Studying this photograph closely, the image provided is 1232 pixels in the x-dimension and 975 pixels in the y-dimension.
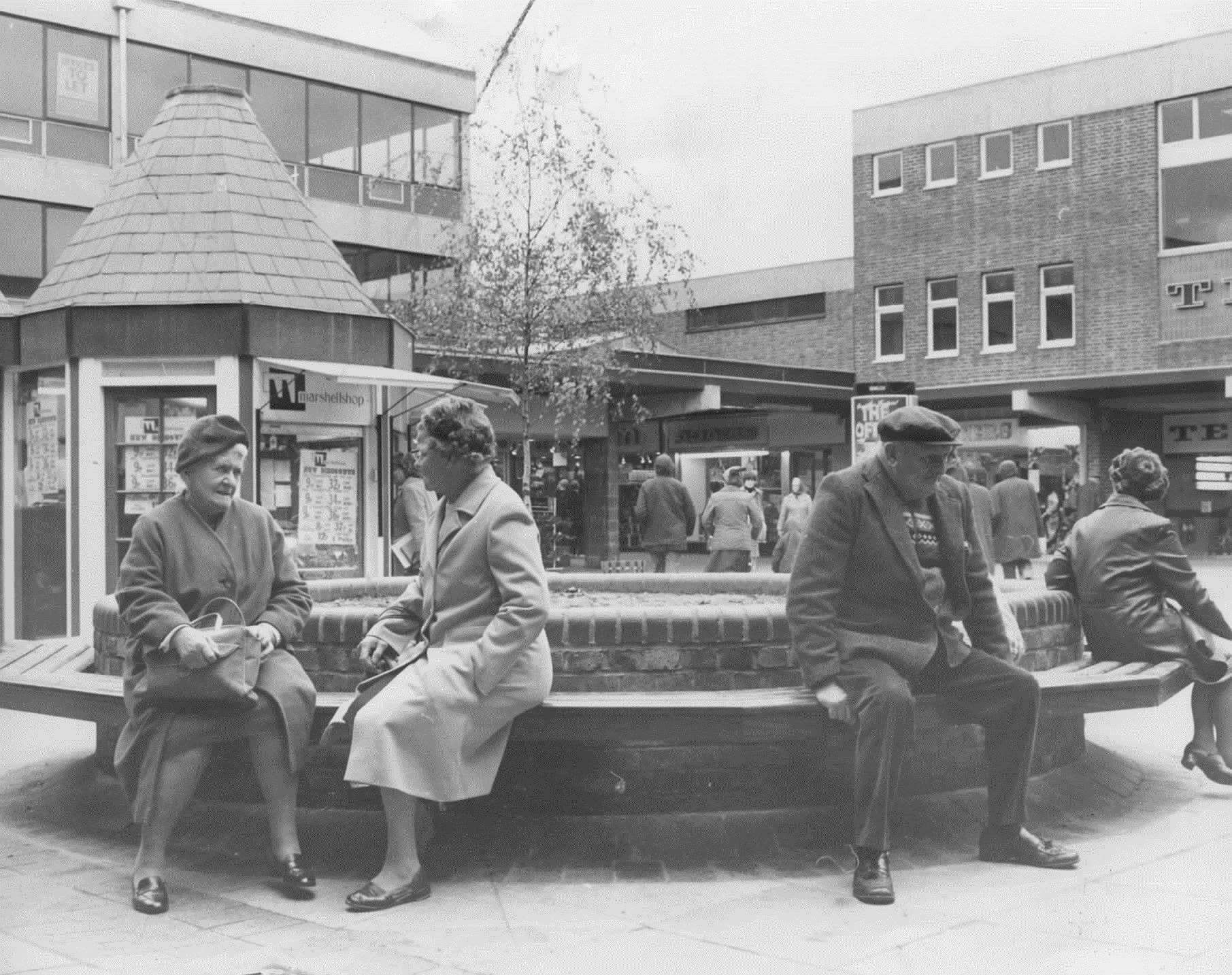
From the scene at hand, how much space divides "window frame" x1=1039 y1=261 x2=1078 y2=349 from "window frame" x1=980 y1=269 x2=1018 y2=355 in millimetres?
548

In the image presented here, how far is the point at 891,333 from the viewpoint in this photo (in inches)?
1380

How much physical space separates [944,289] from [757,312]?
28.3 ft

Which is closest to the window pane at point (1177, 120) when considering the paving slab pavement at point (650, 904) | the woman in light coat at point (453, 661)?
the paving slab pavement at point (650, 904)

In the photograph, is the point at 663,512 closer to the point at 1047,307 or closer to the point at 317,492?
the point at 317,492

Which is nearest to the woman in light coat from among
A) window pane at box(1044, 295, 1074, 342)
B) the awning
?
the awning

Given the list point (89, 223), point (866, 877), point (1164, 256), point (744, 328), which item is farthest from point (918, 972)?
point (744, 328)

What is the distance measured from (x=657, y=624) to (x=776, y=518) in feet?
92.3

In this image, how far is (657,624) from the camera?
5645mm

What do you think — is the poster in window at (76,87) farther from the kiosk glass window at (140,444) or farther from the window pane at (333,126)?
the kiosk glass window at (140,444)

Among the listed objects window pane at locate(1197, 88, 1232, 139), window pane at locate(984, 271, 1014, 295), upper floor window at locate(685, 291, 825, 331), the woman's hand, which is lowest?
the woman's hand

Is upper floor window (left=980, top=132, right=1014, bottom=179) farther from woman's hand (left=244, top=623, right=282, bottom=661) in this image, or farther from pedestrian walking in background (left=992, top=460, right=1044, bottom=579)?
woman's hand (left=244, top=623, right=282, bottom=661)

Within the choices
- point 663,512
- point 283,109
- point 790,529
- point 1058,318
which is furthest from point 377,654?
point 1058,318

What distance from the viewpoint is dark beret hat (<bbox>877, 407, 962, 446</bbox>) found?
16.5ft

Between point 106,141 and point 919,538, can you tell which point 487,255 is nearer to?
point 106,141
